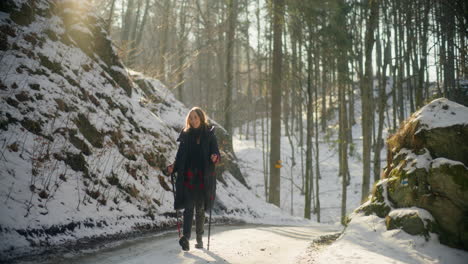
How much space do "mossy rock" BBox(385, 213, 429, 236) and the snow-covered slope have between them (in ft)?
15.0

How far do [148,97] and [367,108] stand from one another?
8268 millimetres

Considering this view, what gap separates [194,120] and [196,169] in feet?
2.53

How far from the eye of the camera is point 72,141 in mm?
7270

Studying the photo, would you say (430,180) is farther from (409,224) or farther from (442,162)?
(409,224)

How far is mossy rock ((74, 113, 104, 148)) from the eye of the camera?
784 cm

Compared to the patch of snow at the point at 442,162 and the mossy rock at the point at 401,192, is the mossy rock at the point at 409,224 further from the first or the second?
the patch of snow at the point at 442,162

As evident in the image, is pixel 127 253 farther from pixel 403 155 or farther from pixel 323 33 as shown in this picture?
pixel 323 33

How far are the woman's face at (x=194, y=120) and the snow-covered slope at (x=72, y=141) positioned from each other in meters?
2.41

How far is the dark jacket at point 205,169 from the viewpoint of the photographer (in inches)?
214

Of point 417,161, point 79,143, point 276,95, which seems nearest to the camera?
point 417,161

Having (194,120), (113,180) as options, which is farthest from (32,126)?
(194,120)

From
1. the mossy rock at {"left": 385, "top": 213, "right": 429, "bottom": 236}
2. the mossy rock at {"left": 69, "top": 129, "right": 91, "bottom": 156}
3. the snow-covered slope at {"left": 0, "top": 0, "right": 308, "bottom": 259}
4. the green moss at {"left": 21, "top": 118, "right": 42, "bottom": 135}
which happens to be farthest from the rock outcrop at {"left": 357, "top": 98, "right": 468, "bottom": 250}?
the green moss at {"left": 21, "top": 118, "right": 42, "bottom": 135}

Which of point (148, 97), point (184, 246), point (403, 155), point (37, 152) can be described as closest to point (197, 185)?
point (184, 246)

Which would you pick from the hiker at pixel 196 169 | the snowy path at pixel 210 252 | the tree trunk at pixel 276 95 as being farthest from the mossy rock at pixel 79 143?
the tree trunk at pixel 276 95
